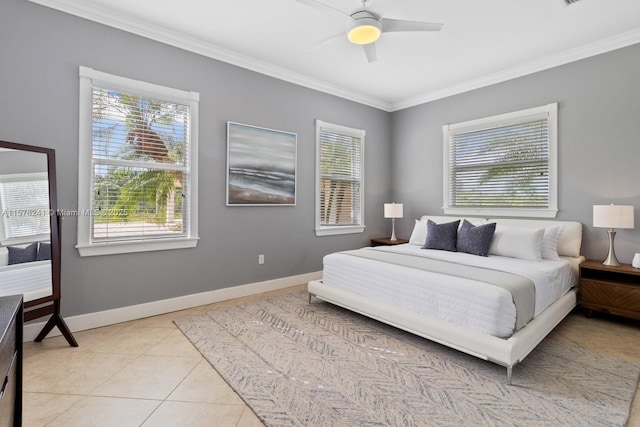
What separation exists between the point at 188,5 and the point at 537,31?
10.8 ft

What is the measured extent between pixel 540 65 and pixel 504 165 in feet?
3.97

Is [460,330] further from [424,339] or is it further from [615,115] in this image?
[615,115]

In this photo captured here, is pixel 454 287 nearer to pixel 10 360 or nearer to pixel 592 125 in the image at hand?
pixel 10 360

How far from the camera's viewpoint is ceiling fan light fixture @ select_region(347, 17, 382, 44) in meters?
2.56

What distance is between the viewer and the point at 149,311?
10.4ft

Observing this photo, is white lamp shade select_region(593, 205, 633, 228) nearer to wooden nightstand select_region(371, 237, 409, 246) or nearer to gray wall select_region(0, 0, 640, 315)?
gray wall select_region(0, 0, 640, 315)

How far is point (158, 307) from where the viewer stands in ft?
10.5

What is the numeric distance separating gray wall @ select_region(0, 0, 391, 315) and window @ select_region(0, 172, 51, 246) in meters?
0.29

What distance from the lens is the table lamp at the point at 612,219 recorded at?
2998mm

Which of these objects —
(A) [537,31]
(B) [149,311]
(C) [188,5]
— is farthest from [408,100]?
(B) [149,311]

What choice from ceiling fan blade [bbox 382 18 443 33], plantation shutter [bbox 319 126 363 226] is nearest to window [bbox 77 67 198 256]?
plantation shutter [bbox 319 126 363 226]

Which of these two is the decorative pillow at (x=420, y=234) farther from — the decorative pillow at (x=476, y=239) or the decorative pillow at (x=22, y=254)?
the decorative pillow at (x=22, y=254)

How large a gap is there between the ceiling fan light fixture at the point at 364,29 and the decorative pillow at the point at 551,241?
2681 millimetres

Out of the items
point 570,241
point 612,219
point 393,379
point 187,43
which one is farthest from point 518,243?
point 187,43
